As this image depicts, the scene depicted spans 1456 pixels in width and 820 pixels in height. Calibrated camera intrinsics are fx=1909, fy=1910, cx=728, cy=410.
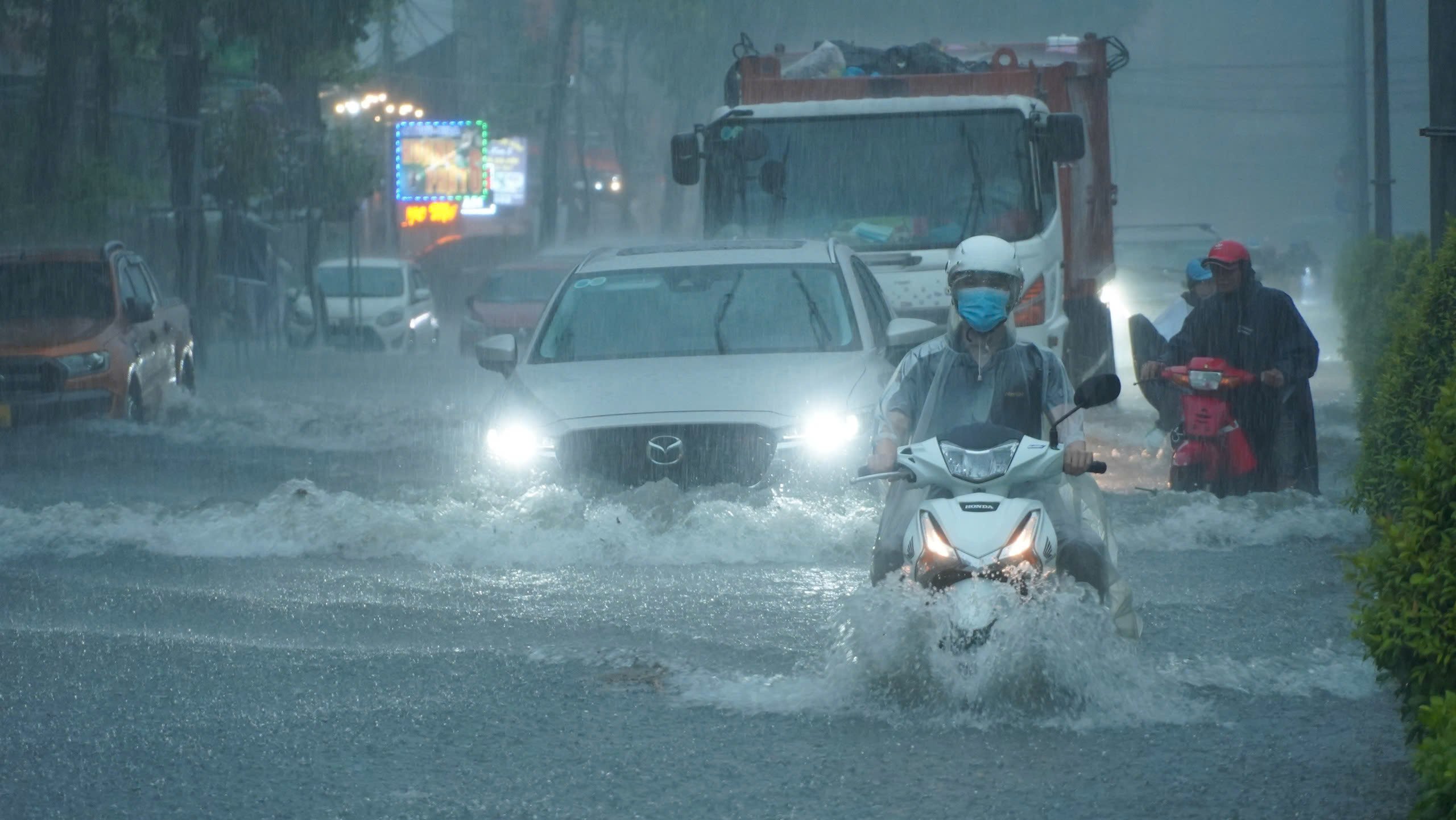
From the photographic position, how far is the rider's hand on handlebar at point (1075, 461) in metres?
5.90

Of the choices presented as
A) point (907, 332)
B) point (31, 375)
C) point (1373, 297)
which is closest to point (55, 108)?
point (31, 375)

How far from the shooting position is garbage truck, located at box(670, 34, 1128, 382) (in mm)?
13312

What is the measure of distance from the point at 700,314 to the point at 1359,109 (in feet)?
81.3

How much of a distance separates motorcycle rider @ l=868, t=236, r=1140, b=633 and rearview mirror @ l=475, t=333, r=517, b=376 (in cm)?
389

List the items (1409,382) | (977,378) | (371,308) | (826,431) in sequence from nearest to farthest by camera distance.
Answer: (977,378)
(1409,382)
(826,431)
(371,308)

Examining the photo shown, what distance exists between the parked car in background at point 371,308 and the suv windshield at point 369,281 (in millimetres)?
10

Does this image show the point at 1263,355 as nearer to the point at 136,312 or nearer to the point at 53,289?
the point at 136,312

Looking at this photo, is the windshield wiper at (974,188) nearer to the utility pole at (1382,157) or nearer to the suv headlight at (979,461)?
the suv headlight at (979,461)

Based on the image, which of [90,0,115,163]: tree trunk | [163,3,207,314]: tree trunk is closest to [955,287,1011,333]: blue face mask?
[90,0,115,163]: tree trunk

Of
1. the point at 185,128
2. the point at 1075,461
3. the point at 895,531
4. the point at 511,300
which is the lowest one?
the point at 895,531

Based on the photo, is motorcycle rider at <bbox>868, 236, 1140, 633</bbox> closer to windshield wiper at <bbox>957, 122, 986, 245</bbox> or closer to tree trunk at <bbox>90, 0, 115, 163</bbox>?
windshield wiper at <bbox>957, 122, 986, 245</bbox>

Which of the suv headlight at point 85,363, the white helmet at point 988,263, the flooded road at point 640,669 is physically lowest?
the flooded road at point 640,669

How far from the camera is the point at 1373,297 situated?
60.8ft

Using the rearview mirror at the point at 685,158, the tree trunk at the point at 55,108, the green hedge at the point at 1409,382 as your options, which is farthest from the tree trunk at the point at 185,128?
the green hedge at the point at 1409,382
